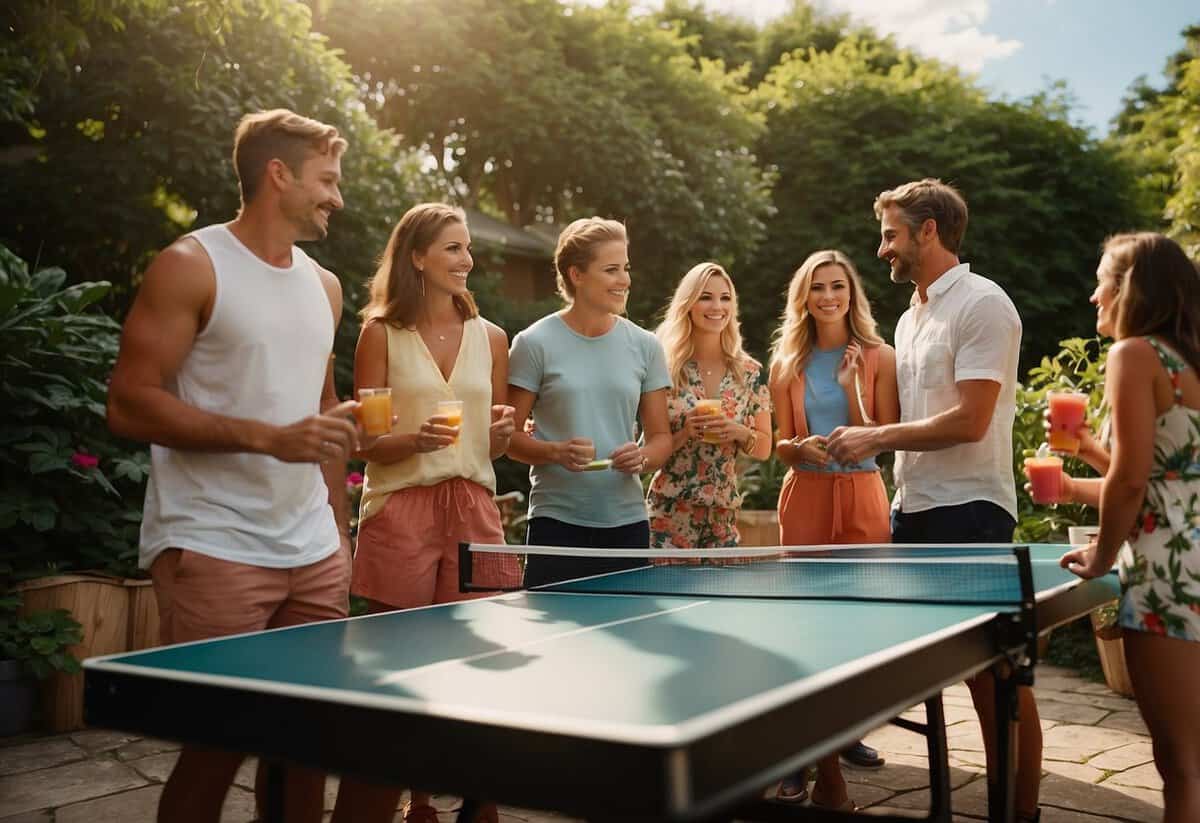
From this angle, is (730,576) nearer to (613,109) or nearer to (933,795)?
(933,795)

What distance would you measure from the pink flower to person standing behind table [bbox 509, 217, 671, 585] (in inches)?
111

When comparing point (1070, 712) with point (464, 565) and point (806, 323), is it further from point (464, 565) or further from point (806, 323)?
point (464, 565)

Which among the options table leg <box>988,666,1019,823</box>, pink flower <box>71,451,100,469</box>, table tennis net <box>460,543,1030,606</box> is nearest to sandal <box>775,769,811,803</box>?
table tennis net <box>460,543,1030,606</box>

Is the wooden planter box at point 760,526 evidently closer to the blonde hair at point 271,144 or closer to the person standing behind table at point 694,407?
the person standing behind table at point 694,407

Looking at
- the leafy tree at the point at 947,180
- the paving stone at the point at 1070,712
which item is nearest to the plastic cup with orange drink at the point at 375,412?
the paving stone at the point at 1070,712

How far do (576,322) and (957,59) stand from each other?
30422 millimetres

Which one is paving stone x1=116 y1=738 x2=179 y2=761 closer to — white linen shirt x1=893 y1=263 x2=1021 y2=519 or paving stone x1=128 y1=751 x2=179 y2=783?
paving stone x1=128 y1=751 x2=179 y2=783

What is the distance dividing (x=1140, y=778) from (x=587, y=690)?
390cm

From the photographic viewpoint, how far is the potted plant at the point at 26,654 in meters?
5.44

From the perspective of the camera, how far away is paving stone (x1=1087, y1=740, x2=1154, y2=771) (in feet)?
16.3

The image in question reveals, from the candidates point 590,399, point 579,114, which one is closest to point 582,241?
point 590,399

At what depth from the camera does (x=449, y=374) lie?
154 inches

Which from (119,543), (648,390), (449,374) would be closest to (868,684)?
(449,374)

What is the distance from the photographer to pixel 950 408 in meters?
4.02
